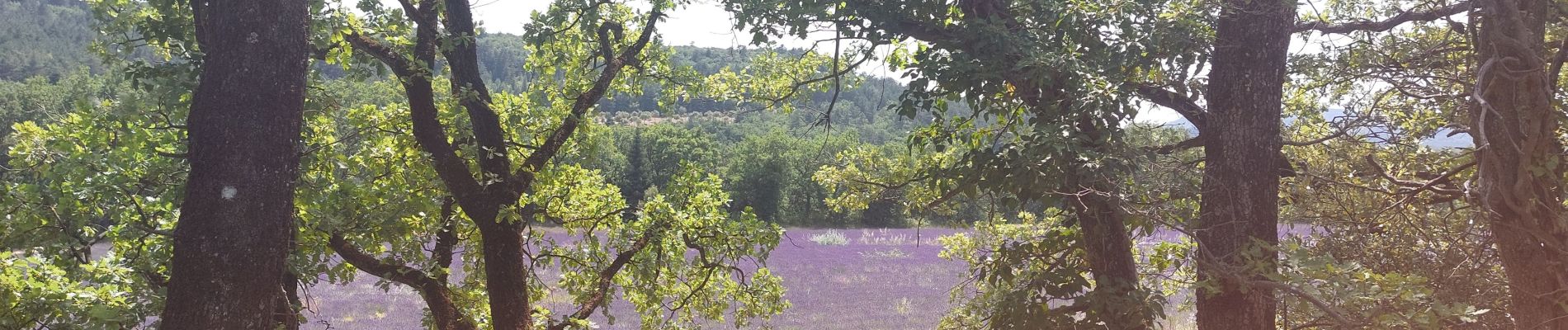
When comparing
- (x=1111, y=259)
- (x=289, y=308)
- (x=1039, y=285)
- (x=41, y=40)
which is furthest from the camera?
(x=41, y=40)

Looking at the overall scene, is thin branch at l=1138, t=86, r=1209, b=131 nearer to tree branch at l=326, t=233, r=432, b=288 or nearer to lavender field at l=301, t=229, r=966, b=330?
tree branch at l=326, t=233, r=432, b=288

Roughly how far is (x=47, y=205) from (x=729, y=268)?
3.85 m

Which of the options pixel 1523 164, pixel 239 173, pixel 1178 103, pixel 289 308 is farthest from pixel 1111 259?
pixel 289 308

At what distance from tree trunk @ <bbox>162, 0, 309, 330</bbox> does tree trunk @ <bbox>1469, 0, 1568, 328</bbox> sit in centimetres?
460

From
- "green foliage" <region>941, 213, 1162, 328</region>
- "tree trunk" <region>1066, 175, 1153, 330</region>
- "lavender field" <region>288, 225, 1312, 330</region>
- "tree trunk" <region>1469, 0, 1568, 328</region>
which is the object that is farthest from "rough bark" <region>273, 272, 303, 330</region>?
"lavender field" <region>288, 225, 1312, 330</region>

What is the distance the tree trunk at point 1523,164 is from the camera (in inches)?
160

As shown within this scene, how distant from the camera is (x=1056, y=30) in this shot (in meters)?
4.61

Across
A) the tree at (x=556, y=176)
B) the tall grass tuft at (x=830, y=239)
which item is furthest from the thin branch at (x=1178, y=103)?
the tall grass tuft at (x=830, y=239)

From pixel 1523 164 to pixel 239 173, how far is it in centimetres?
496

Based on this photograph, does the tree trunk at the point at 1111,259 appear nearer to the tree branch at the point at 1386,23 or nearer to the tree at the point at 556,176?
the tree branch at the point at 1386,23

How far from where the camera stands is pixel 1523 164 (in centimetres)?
409

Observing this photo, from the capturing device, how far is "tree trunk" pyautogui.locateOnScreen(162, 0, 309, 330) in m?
2.78

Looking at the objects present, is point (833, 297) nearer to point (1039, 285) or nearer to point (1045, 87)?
point (1039, 285)

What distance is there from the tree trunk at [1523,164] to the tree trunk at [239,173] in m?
4.60
